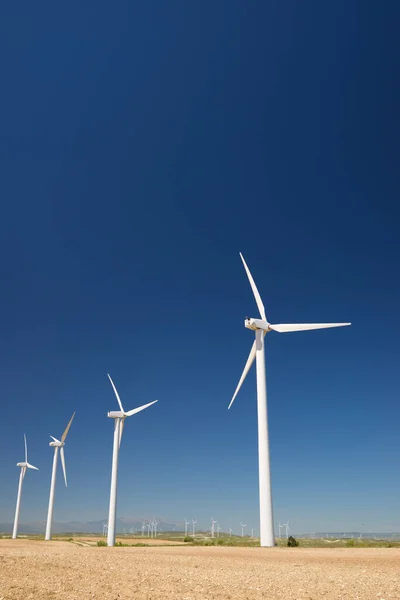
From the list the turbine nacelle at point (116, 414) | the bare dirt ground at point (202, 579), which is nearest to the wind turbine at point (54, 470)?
the turbine nacelle at point (116, 414)

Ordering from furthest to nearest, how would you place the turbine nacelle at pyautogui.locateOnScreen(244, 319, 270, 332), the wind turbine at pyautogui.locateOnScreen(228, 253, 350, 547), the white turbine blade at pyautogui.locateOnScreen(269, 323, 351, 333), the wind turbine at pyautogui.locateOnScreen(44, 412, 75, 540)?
the wind turbine at pyautogui.locateOnScreen(44, 412, 75, 540)
the white turbine blade at pyautogui.locateOnScreen(269, 323, 351, 333)
the turbine nacelle at pyautogui.locateOnScreen(244, 319, 270, 332)
the wind turbine at pyautogui.locateOnScreen(228, 253, 350, 547)

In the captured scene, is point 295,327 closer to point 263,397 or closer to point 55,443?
point 263,397

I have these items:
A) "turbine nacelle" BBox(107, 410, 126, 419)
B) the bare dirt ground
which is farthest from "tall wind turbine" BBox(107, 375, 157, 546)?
Answer: the bare dirt ground

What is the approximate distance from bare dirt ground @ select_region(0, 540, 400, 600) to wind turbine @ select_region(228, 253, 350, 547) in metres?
14.1

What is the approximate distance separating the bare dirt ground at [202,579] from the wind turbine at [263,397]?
46.2 ft

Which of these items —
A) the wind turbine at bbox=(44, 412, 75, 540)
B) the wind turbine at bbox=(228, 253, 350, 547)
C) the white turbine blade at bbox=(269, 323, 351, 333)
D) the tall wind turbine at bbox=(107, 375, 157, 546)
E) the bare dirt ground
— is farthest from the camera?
the wind turbine at bbox=(44, 412, 75, 540)

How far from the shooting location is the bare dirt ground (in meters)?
16.3

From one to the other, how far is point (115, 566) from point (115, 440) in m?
57.0

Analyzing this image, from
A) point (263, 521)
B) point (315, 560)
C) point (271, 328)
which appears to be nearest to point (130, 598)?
point (315, 560)

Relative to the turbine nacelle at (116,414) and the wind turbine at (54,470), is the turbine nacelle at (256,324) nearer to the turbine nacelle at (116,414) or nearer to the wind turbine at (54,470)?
the turbine nacelle at (116,414)

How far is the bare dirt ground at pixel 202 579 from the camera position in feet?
53.4

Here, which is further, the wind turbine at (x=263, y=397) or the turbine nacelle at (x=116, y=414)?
the turbine nacelle at (x=116, y=414)

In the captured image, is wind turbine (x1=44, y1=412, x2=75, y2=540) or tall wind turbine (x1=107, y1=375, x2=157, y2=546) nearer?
tall wind turbine (x1=107, y1=375, x2=157, y2=546)

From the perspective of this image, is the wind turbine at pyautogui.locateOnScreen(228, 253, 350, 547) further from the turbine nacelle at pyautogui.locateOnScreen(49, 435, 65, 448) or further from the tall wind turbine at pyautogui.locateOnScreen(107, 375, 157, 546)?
the turbine nacelle at pyautogui.locateOnScreen(49, 435, 65, 448)
